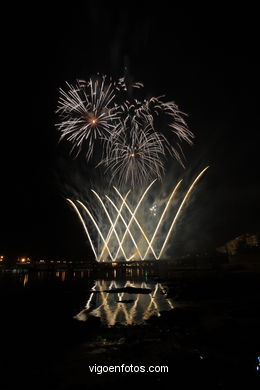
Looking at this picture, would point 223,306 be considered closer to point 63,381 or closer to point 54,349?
point 54,349

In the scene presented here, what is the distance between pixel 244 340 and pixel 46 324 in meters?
13.5

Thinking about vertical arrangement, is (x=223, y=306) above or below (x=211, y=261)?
below

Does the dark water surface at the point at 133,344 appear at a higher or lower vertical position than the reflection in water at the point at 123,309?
lower

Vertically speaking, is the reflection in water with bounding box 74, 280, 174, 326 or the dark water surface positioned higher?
the reflection in water with bounding box 74, 280, 174, 326

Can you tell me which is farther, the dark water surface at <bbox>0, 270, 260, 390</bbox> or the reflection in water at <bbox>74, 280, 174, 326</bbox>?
the reflection in water at <bbox>74, 280, 174, 326</bbox>

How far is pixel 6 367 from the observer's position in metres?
11.1

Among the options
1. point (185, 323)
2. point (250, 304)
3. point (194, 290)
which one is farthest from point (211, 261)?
point (185, 323)

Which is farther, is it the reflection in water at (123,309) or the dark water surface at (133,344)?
the reflection in water at (123,309)

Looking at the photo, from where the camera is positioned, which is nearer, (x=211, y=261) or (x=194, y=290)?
(x=194, y=290)

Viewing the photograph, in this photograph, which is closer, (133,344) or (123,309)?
(133,344)

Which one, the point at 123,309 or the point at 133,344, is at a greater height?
the point at 123,309

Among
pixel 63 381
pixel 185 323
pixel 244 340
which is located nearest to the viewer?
pixel 63 381

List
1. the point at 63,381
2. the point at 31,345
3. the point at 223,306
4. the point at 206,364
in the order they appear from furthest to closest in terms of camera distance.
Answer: the point at 223,306 < the point at 31,345 < the point at 206,364 < the point at 63,381

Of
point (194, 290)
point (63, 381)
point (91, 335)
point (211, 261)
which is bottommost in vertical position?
point (63, 381)
